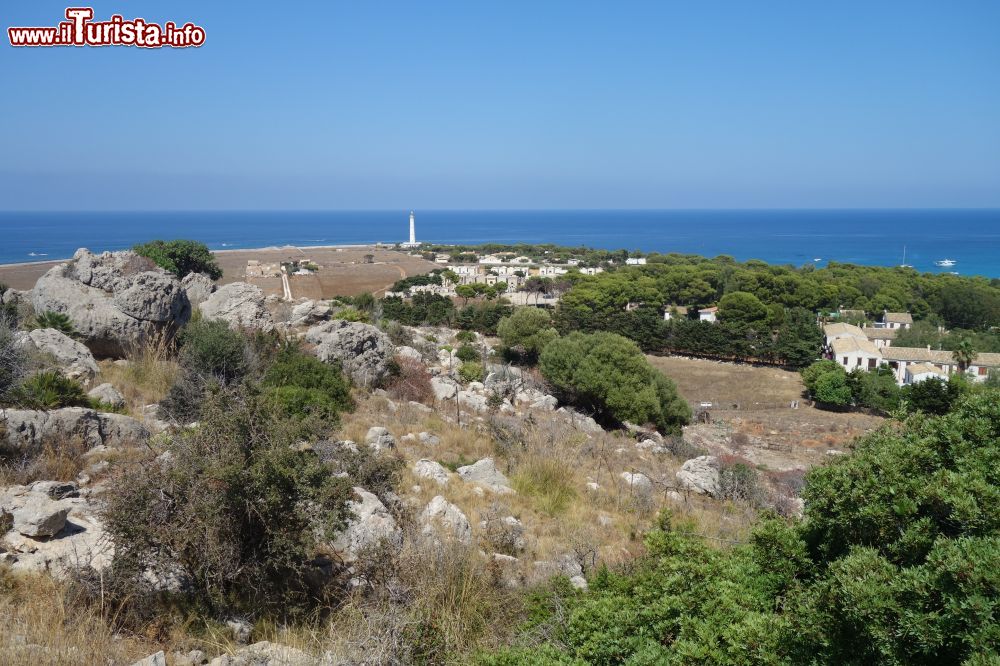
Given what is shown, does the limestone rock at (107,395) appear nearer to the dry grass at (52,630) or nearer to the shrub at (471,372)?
the dry grass at (52,630)

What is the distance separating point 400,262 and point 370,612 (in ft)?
222

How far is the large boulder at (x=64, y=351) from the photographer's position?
29.1 ft

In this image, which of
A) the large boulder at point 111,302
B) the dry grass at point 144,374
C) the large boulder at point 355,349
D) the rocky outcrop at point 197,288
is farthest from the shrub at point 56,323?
the rocky outcrop at point 197,288

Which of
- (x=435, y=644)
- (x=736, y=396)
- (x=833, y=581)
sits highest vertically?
(x=833, y=581)

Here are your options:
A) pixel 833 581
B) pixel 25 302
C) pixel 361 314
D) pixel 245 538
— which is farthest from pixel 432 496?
pixel 361 314

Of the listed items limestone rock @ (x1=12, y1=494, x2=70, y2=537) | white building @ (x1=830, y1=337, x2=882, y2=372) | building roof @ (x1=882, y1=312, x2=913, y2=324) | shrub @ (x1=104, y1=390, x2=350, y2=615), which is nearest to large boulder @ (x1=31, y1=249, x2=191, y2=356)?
limestone rock @ (x1=12, y1=494, x2=70, y2=537)

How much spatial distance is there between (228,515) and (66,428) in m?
3.46

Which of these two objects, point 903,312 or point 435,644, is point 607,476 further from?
point 903,312

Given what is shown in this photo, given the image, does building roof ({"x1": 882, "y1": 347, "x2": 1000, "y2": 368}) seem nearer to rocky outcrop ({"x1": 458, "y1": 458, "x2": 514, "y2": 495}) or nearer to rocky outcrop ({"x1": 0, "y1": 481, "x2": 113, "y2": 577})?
rocky outcrop ({"x1": 458, "y1": 458, "x2": 514, "y2": 495})

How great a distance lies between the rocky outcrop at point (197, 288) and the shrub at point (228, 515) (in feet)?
45.7

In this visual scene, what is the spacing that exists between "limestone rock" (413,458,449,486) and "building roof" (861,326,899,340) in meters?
39.1

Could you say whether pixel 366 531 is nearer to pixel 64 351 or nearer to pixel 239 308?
pixel 64 351

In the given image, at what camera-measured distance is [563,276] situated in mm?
57031

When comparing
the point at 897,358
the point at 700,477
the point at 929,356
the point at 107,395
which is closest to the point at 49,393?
the point at 107,395
